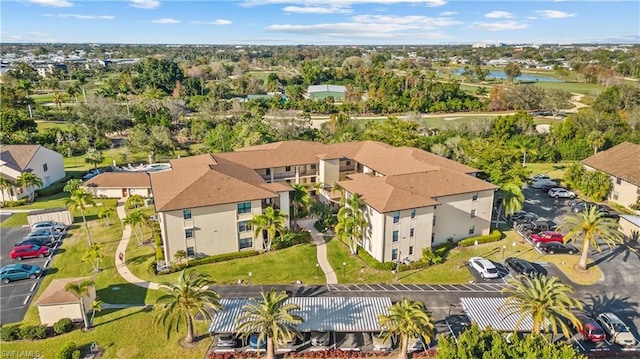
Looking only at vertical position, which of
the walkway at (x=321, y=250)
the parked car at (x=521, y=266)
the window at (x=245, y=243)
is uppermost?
the window at (x=245, y=243)

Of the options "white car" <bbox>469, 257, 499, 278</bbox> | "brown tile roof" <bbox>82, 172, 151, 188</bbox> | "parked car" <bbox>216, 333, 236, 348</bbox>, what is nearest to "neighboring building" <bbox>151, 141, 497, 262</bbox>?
"white car" <bbox>469, 257, 499, 278</bbox>

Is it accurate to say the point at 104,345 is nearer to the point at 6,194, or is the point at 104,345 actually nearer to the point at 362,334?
the point at 362,334

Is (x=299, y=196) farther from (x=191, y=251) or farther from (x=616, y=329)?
(x=616, y=329)

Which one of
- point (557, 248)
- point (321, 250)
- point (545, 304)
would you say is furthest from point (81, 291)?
point (557, 248)

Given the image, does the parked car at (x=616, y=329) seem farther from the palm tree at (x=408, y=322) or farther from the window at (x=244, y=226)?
the window at (x=244, y=226)

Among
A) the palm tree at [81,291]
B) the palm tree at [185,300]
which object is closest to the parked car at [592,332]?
the palm tree at [185,300]

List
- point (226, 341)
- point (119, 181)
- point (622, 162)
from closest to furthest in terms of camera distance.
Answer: point (226, 341)
point (622, 162)
point (119, 181)
